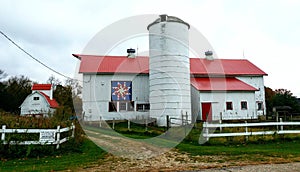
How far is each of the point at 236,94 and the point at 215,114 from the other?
3.05m

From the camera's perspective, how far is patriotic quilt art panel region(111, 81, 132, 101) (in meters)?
22.7

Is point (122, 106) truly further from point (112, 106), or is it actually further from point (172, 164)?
point (172, 164)

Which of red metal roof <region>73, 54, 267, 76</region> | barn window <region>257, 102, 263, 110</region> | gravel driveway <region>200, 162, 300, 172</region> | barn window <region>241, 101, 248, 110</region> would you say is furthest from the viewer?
barn window <region>257, 102, 263, 110</region>

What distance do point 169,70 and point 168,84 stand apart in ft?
3.47

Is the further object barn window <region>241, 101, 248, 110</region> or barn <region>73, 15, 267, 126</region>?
barn window <region>241, 101, 248, 110</region>

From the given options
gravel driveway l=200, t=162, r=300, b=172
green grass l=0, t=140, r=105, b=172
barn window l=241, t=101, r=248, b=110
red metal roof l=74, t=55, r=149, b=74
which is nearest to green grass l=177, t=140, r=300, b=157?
gravel driveway l=200, t=162, r=300, b=172

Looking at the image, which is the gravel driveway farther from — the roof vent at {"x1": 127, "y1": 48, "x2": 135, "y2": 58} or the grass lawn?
the roof vent at {"x1": 127, "y1": 48, "x2": 135, "y2": 58}

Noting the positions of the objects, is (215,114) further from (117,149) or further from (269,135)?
(117,149)

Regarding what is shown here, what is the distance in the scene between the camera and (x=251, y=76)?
89.7 ft

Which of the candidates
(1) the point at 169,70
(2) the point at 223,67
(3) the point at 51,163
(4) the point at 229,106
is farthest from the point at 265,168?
(2) the point at 223,67

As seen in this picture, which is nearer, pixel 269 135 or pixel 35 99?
pixel 269 135

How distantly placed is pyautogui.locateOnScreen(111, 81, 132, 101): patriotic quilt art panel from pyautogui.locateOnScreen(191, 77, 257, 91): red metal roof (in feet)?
20.4

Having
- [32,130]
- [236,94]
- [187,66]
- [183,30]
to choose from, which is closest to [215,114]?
[236,94]

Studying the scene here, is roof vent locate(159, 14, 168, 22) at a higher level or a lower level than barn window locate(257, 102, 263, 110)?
higher
